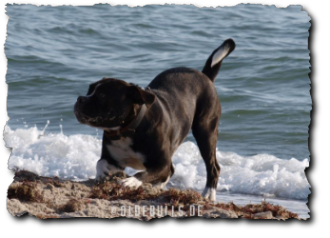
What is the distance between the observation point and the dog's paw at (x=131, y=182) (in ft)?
20.1

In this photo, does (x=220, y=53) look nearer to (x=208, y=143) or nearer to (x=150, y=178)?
(x=208, y=143)

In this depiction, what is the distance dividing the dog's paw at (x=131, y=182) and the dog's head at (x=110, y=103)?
1.62 feet

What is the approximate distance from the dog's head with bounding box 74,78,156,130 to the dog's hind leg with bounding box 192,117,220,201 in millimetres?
1203

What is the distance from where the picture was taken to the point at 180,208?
18.9 feet

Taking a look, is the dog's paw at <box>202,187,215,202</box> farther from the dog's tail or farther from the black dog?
the dog's tail

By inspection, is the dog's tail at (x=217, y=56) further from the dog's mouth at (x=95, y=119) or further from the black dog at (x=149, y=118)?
the dog's mouth at (x=95, y=119)

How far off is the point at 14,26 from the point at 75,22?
183 centimetres

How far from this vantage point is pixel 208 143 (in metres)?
7.32

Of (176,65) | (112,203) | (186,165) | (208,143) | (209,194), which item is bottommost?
(186,165)

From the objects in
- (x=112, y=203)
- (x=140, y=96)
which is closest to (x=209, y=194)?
(x=140, y=96)

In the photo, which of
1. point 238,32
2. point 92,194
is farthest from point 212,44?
point 92,194

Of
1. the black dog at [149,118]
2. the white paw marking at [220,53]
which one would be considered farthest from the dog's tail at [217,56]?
the black dog at [149,118]

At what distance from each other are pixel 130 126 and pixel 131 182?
1.71 feet

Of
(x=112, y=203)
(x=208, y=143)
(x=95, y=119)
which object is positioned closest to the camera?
(x=112, y=203)
